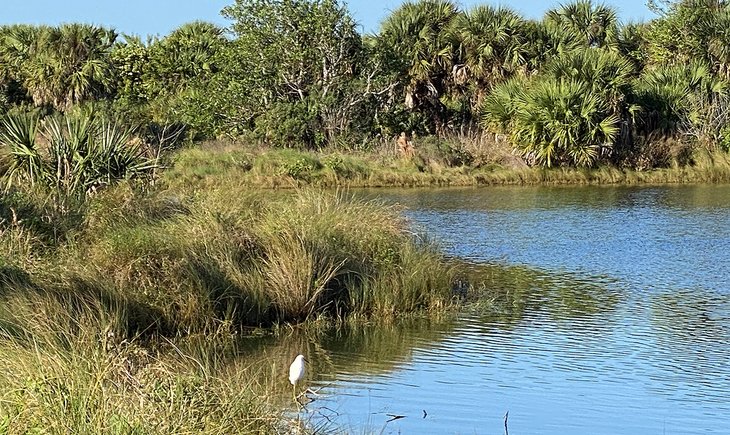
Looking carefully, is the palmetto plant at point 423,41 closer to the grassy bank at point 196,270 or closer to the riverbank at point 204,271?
the riverbank at point 204,271

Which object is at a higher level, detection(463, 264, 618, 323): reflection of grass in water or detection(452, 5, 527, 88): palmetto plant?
detection(452, 5, 527, 88): palmetto plant

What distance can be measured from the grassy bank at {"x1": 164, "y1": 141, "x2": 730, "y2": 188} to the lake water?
13113 mm

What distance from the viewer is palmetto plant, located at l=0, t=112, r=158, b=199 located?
15758mm

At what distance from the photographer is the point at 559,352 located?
11.8 m

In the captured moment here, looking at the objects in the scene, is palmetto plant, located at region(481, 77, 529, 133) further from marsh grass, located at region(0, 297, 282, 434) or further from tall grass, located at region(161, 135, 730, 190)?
marsh grass, located at region(0, 297, 282, 434)

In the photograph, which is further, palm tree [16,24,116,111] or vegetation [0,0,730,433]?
palm tree [16,24,116,111]

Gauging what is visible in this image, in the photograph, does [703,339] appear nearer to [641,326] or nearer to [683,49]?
[641,326]

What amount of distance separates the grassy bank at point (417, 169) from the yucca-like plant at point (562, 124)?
1.77 ft

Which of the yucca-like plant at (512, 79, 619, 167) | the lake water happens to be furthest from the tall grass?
the lake water

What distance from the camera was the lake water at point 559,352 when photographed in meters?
9.34

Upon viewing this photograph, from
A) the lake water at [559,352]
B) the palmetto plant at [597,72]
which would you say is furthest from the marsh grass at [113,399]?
the palmetto plant at [597,72]

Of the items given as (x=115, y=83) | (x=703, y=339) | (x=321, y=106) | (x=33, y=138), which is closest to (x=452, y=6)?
(x=321, y=106)

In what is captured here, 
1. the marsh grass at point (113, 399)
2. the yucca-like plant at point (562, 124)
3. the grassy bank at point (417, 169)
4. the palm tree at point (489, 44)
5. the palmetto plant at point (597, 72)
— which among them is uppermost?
the palm tree at point (489, 44)

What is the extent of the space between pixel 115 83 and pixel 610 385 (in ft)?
121
